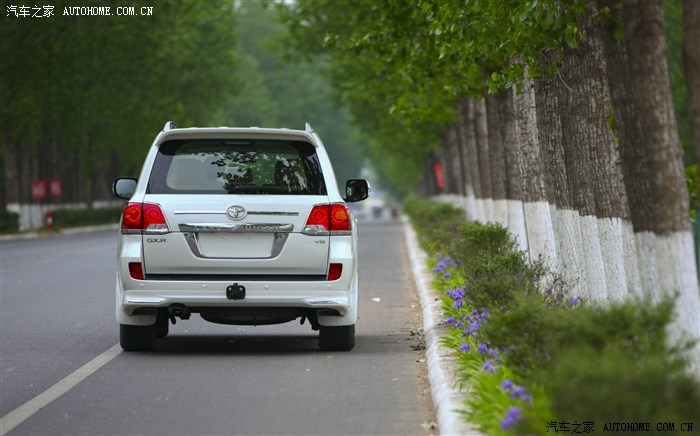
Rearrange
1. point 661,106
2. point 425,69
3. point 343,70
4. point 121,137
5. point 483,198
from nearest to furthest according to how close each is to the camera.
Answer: point 661,106 < point 425,69 < point 483,198 < point 343,70 < point 121,137

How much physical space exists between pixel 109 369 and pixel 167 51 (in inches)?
2209

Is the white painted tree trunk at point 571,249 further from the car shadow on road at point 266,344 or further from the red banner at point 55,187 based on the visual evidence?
the red banner at point 55,187

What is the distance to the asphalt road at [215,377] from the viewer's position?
28.0ft

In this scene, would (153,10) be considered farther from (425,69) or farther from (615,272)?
(615,272)

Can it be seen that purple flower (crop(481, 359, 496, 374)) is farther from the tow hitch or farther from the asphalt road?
the tow hitch

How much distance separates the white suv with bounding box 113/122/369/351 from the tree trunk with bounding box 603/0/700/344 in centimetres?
366

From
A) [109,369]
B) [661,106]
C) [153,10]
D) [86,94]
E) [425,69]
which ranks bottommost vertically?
[109,369]

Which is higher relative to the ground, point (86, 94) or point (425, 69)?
point (86, 94)

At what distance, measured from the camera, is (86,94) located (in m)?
57.2

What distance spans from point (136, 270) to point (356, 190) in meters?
2.29

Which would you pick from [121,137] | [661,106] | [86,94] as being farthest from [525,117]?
[121,137]

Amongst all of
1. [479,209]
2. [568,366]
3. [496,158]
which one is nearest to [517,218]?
[496,158]

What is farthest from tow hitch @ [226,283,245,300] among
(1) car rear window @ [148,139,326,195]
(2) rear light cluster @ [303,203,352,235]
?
(1) car rear window @ [148,139,326,195]

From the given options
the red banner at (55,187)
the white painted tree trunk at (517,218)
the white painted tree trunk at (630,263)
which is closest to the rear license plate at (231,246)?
the white painted tree trunk at (630,263)
